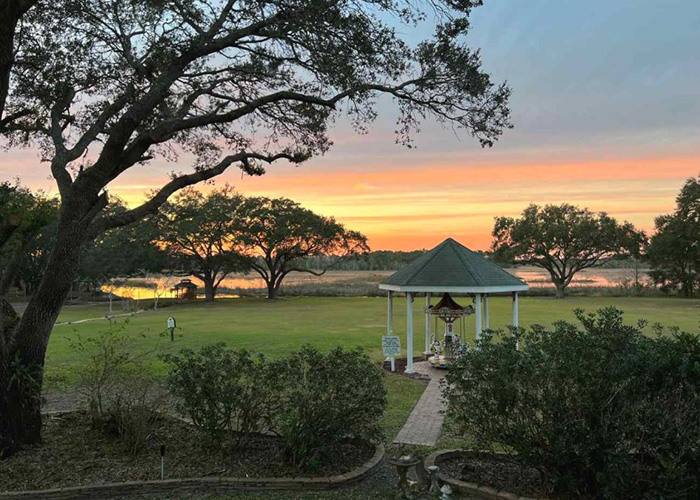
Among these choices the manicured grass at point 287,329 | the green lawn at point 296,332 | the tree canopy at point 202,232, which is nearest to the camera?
the green lawn at point 296,332

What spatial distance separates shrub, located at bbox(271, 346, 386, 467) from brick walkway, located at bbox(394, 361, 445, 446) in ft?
3.82

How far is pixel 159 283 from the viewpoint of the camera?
42.7 metres

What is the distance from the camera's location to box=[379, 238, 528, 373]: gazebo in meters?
12.5

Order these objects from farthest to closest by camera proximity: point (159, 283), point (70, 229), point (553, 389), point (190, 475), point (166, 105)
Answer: point (159, 283), point (166, 105), point (70, 229), point (190, 475), point (553, 389)

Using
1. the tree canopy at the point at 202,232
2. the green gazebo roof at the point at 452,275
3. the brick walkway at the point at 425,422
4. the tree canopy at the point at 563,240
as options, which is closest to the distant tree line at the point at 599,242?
the tree canopy at the point at 563,240

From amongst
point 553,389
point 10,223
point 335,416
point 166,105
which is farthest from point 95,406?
point 553,389

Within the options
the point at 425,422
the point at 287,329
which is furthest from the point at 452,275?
the point at 287,329

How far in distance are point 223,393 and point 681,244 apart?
1753 inches

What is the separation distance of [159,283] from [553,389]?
42137 millimetres

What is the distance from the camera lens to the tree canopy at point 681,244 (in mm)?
40250

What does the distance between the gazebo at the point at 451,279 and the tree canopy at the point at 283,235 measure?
28.4m

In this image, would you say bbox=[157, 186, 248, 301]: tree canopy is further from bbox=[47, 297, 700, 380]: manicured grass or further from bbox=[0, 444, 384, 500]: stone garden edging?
bbox=[0, 444, 384, 500]: stone garden edging

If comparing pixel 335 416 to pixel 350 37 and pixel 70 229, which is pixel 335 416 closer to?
pixel 70 229

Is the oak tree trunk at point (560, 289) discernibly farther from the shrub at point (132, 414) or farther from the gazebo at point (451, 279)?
the shrub at point (132, 414)
